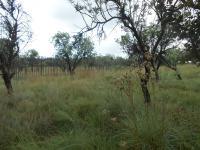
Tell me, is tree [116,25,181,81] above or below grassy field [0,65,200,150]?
above

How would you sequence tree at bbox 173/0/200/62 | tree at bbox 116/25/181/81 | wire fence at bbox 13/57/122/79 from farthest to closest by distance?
wire fence at bbox 13/57/122/79, tree at bbox 116/25/181/81, tree at bbox 173/0/200/62

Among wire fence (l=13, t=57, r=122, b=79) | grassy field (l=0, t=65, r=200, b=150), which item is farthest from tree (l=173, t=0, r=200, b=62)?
wire fence (l=13, t=57, r=122, b=79)

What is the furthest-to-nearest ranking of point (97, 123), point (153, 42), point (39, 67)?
point (39, 67) → point (153, 42) → point (97, 123)

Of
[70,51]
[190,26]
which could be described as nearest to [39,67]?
[70,51]

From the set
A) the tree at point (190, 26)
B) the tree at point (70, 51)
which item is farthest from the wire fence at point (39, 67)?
the tree at point (190, 26)

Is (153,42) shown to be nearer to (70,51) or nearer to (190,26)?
(190,26)

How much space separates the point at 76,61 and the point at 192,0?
1022 inches

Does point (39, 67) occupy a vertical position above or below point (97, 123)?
above

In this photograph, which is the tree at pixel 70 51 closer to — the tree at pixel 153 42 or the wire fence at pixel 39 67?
the wire fence at pixel 39 67

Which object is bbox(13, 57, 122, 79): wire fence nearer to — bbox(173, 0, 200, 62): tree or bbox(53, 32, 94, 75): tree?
bbox(53, 32, 94, 75): tree

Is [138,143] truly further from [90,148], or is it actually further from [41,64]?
[41,64]

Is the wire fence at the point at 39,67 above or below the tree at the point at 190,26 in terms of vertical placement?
below

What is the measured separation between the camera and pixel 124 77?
6.09 meters

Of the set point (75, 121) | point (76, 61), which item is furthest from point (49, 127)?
point (76, 61)
